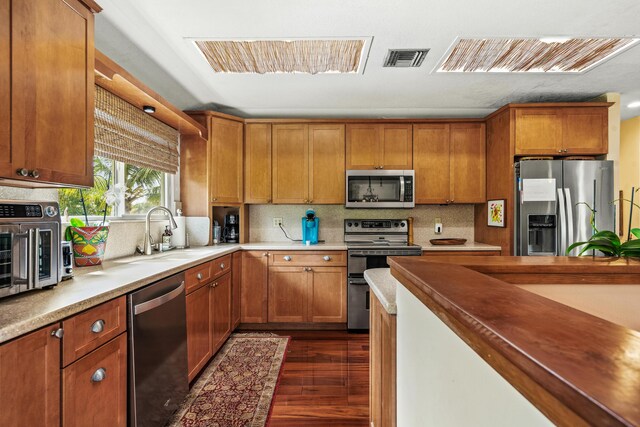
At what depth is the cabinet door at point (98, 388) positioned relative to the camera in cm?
125

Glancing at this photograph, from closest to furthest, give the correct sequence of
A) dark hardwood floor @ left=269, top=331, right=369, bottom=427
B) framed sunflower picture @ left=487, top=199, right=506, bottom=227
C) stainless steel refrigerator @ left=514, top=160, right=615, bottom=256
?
1. dark hardwood floor @ left=269, top=331, right=369, bottom=427
2. stainless steel refrigerator @ left=514, top=160, right=615, bottom=256
3. framed sunflower picture @ left=487, top=199, right=506, bottom=227

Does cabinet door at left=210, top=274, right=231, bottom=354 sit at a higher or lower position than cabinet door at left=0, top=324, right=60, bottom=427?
lower

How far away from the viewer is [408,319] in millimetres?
1073

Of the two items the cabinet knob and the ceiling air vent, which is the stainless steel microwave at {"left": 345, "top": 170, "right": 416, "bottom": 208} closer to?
the ceiling air vent

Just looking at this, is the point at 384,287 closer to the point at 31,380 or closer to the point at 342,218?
the point at 31,380

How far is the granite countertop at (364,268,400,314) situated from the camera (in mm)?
1265

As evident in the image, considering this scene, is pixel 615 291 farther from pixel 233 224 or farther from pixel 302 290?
pixel 233 224

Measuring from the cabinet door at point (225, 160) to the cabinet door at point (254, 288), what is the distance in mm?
714

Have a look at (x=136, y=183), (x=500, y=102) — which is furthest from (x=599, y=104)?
(x=136, y=183)

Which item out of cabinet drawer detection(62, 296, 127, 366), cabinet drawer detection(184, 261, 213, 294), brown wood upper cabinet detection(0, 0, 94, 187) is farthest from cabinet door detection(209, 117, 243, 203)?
cabinet drawer detection(62, 296, 127, 366)

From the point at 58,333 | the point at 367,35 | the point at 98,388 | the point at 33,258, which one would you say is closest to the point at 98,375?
the point at 98,388

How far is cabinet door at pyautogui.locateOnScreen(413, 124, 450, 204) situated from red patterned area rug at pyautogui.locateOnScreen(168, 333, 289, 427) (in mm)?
2250

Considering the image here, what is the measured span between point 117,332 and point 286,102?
105 inches

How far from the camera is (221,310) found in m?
3.03
